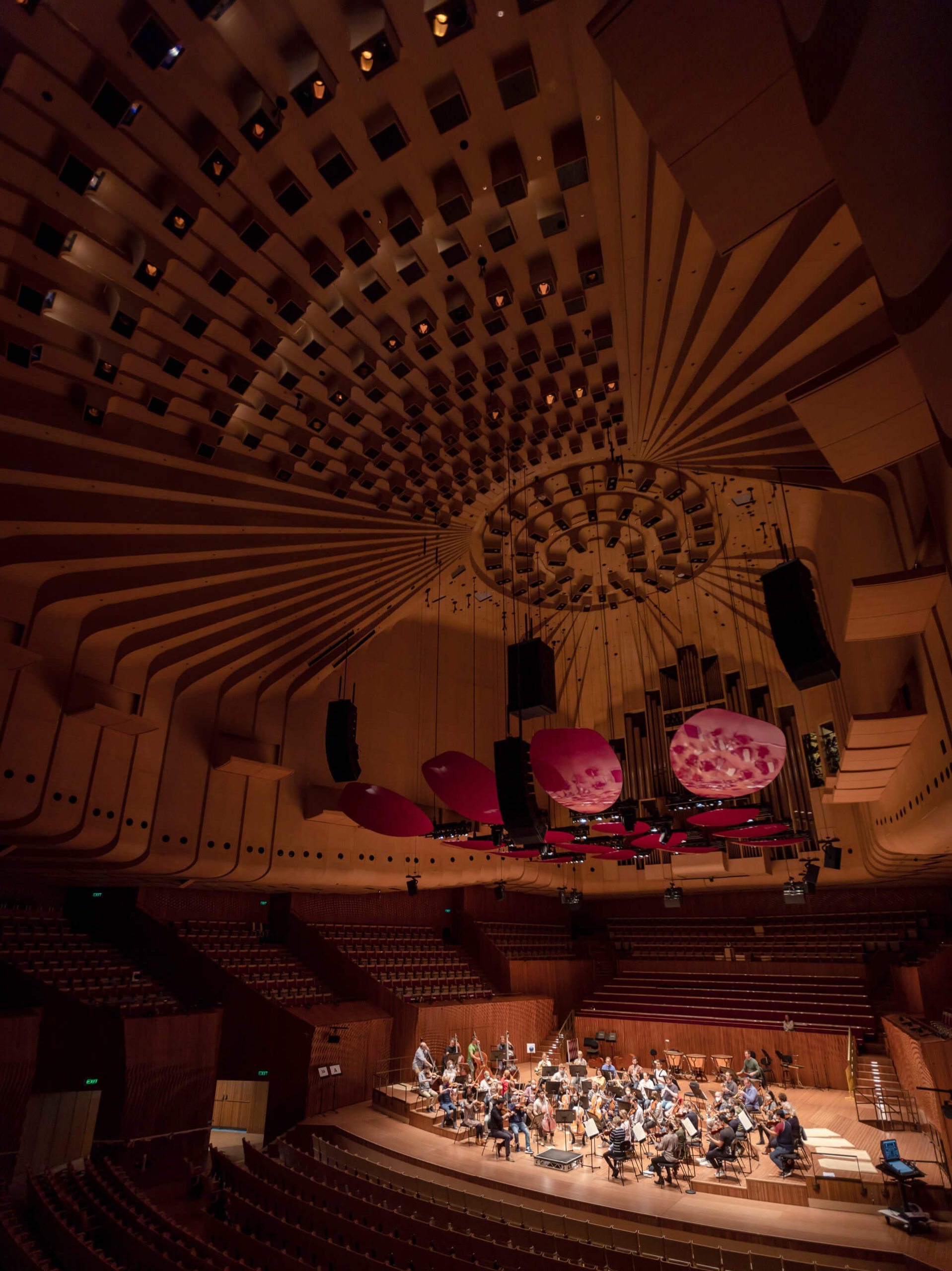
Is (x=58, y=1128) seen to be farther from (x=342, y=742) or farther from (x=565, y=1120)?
(x=565, y=1120)

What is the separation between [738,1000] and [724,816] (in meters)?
9.00

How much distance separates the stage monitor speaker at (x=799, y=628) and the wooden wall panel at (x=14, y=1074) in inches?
446

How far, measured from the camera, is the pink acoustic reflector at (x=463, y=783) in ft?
23.5

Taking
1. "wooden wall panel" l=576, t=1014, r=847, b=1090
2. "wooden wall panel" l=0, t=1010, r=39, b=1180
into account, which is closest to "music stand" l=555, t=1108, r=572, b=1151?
"wooden wall panel" l=576, t=1014, r=847, b=1090

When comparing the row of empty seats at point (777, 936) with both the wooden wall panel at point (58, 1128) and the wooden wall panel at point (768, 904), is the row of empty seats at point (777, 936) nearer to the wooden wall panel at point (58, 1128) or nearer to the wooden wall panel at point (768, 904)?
the wooden wall panel at point (768, 904)

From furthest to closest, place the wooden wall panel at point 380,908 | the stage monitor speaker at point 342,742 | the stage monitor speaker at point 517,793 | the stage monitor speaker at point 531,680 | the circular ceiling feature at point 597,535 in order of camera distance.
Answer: the wooden wall panel at point 380,908, the stage monitor speaker at point 342,742, the circular ceiling feature at point 597,535, the stage monitor speaker at point 531,680, the stage monitor speaker at point 517,793

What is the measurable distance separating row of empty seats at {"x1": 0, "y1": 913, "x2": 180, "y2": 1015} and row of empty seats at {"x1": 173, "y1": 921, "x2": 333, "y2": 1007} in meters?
1.07

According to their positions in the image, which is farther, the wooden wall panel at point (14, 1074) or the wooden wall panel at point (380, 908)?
the wooden wall panel at point (380, 908)

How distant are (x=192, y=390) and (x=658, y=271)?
3986 millimetres

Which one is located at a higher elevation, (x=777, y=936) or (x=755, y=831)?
(x=755, y=831)

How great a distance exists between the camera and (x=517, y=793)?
24.3 ft

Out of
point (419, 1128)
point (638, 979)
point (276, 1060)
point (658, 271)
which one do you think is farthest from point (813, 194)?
point (638, 979)

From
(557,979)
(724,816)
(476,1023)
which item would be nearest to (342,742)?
(724,816)

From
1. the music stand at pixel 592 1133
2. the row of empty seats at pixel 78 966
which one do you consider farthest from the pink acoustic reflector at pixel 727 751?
the row of empty seats at pixel 78 966
